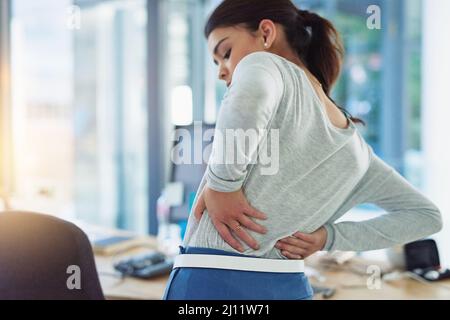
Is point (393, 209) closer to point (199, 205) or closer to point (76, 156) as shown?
point (199, 205)

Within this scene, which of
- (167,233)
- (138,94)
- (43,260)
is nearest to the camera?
(43,260)

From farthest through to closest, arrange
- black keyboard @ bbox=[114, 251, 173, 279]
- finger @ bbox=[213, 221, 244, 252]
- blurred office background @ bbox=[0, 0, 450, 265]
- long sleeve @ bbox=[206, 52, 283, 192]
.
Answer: blurred office background @ bbox=[0, 0, 450, 265]
black keyboard @ bbox=[114, 251, 173, 279]
finger @ bbox=[213, 221, 244, 252]
long sleeve @ bbox=[206, 52, 283, 192]

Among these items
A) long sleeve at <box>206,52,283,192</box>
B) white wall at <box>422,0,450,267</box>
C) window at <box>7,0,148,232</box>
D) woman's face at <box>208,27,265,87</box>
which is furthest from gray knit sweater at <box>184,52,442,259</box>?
window at <box>7,0,148,232</box>

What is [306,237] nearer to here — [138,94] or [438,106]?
[438,106]

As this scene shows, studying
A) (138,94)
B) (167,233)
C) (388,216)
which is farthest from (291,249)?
(138,94)

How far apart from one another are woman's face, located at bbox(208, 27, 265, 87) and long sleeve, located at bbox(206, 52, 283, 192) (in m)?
0.13

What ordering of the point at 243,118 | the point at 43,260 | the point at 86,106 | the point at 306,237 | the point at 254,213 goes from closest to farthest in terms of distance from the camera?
1. the point at 243,118
2. the point at 254,213
3. the point at 306,237
4. the point at 43,260
5. the point at 86,106

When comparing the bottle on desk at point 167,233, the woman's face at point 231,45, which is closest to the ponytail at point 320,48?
the woman's face at point 231,45

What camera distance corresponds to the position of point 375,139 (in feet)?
9.88

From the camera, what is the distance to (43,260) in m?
1.25

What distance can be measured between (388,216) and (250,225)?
1.21 feet

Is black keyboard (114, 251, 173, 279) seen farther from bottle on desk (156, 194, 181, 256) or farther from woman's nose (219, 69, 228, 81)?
woman's nose (219, 69, 228, 81)

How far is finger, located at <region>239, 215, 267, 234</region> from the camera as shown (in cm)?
87

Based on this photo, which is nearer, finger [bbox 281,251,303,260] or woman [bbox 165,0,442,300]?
woman [bbox 165,0,442,300]
